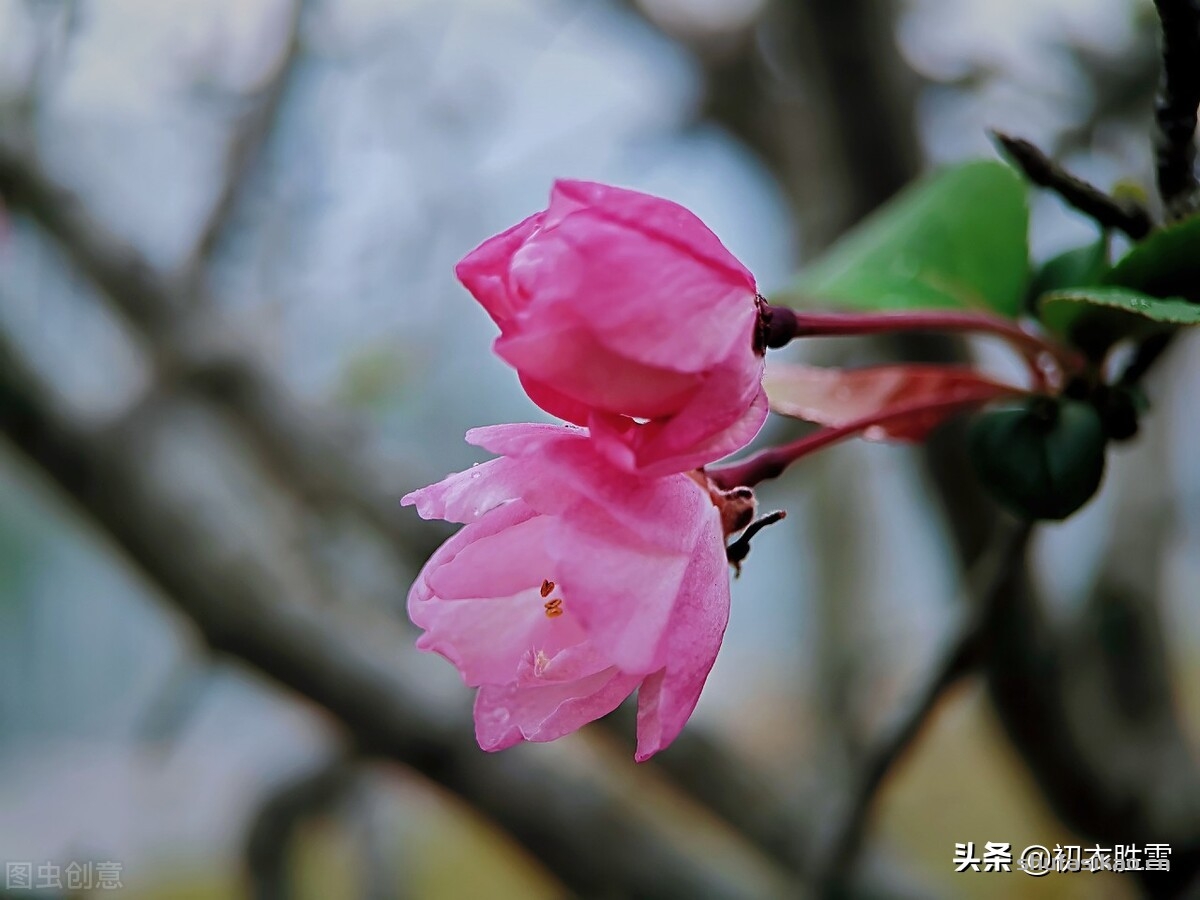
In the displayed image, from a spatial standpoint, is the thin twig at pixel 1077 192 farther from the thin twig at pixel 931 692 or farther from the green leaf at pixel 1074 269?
the thin twig at pixel 931 692

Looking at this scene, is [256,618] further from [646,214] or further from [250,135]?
[646,214]

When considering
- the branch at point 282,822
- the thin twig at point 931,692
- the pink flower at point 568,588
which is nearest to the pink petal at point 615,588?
the pink flower at point 568,588

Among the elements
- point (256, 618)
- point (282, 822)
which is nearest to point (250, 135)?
point (256, 618)

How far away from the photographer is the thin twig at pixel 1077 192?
24 centimetres

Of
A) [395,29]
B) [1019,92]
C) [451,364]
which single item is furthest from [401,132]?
[1019,92]

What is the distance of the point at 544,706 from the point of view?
214 mm

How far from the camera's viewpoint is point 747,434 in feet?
0.63

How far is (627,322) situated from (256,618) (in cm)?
69

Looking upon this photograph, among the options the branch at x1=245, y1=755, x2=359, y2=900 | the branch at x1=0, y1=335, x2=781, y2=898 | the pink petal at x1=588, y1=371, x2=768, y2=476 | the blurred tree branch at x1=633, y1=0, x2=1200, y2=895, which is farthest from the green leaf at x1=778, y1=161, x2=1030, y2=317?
the branch at x1=245, y1=755, x2=359, y2=900

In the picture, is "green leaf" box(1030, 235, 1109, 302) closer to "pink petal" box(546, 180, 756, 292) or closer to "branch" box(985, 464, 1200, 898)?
"pink petal" box(546, 180, 756, 292)

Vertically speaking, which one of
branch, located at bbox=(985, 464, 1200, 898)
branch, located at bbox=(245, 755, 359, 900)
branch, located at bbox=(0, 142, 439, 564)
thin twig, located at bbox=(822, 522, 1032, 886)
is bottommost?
branch, located at bbox=(985, 464, 1200, 898)

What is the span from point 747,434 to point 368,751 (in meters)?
Result: 0.72

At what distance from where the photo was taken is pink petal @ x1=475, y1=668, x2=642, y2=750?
0.67ft

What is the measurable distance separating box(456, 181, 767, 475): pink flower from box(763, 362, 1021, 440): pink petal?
0.30 feet
